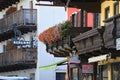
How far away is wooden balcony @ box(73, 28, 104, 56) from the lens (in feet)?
62.0

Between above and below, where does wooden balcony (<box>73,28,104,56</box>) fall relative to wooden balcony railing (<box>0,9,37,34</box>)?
below

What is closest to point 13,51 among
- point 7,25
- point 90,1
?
point 7,25

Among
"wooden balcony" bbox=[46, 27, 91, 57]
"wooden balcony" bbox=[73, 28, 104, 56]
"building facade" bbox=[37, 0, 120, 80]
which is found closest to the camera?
"building facade" bbox=[37, 0, 120, 80]

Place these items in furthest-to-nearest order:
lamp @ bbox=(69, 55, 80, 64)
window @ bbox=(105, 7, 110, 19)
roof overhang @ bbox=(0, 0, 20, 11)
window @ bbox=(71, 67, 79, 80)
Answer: roof overhang @ bbox=(0, 0, 20, 11) → window @ bbox=(71, 67, 79, 80) → lamp @ bbox=(69, 55, 80, 64) → window @ bbox=(105, 7, 110, 19)

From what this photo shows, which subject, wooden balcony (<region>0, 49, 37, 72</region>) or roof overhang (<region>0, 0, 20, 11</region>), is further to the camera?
roof overhang (<region>0, 0, 20, 11</region>)

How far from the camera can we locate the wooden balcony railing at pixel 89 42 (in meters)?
18.9

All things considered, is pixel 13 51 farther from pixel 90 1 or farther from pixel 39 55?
pixel 90 1

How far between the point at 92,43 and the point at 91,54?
7.11 feet

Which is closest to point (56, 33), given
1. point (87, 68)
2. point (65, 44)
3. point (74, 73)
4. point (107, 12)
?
point (65, 44)

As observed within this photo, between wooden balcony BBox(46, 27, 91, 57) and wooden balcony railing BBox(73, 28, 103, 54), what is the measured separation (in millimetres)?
1874

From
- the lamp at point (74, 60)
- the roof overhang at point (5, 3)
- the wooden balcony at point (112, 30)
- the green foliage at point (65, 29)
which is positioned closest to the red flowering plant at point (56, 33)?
Result: the green foliage at point (65, 29)

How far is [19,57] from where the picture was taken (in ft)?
139

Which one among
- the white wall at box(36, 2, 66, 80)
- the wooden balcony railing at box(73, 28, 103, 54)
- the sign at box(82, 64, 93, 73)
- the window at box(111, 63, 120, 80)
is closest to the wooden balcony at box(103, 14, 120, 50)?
the wooden balcony railing at box(73, 28, 103, 54)

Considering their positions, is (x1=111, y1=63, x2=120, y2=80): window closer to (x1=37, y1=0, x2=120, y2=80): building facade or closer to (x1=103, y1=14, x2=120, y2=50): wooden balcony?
(x1=37, y1=0, x2=120, y2=80): building facade
